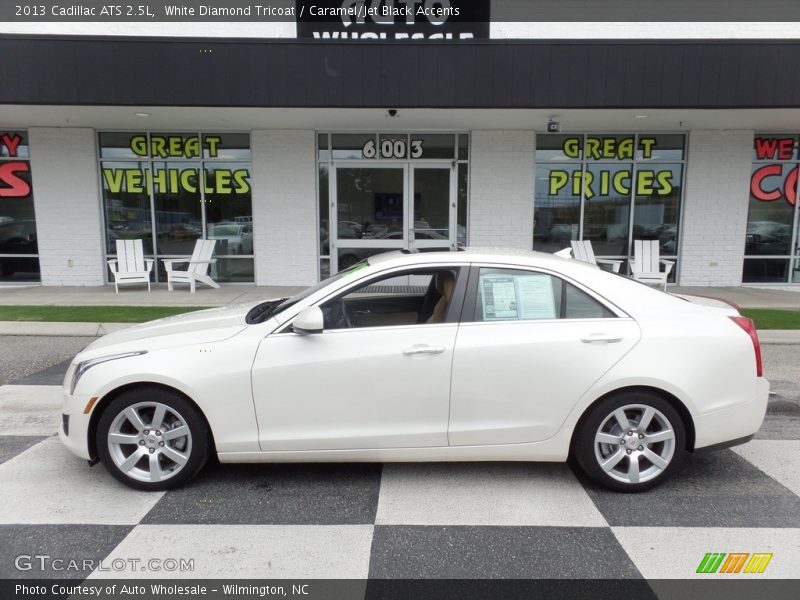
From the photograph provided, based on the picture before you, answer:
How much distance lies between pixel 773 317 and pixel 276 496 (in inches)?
358

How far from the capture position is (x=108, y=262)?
11.9 m

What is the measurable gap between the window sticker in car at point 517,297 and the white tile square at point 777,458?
1987mm

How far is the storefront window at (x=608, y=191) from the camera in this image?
1245 centimetres

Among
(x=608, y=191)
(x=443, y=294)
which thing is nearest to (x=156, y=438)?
(x=443, y=294)

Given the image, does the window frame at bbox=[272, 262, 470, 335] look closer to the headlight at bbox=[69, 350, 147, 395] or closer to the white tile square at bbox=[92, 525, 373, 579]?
the headlight at bbox=[69, 350, 147, 395]

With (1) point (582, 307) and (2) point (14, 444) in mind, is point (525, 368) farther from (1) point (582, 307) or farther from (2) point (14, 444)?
(2) point (14, 444)

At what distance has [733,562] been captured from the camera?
2873 millimetres

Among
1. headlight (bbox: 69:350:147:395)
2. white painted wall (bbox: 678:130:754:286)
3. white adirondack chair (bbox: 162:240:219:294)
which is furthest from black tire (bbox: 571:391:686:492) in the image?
white painted wall (bbox: 678:130:754:286)

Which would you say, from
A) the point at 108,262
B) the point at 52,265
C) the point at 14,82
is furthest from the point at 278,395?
the point at 52,265

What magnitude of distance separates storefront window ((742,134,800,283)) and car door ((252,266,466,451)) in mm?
12144

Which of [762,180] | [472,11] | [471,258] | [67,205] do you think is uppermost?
[472,11]

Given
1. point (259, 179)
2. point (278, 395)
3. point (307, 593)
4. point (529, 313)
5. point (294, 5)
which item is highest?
point (294, 5)

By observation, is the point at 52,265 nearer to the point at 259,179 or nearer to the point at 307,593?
the point at 259,179

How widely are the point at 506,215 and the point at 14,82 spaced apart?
31.4 feet
